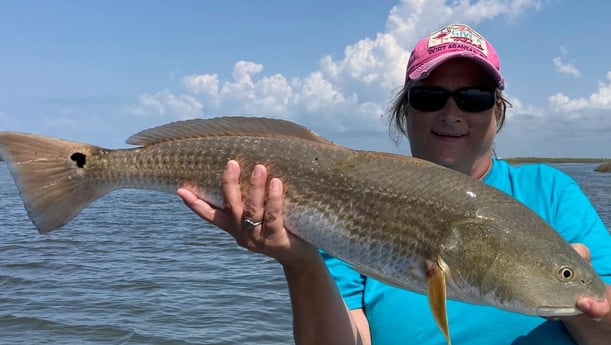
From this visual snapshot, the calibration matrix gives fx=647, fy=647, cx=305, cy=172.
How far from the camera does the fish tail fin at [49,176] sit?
332 cm

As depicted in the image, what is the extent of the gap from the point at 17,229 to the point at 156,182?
17.0 m

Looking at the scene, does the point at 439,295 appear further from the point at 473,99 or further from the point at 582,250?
the point at 473,99

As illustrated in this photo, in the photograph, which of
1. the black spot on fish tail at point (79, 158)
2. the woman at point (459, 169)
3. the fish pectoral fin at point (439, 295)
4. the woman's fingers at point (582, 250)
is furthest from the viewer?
the black spot on fish tail at point (79, 158)

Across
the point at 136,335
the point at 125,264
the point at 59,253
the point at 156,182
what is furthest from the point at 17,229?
the point at 156,182

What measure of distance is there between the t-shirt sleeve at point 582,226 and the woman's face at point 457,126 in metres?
0.50

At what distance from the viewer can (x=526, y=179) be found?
3.43 m

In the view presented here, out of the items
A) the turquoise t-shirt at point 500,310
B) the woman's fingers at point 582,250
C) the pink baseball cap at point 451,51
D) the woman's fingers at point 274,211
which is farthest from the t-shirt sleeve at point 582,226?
the woman's fingers at point 274,211

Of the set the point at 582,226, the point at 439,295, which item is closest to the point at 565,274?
the point at 439,295

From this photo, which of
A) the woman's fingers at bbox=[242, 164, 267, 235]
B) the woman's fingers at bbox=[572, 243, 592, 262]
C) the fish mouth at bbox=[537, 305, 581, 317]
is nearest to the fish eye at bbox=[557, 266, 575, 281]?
the fish mouth at bbox=[537, 305, 581, 317]

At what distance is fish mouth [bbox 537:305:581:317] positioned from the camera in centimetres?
257

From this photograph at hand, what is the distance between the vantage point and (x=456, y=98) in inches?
138

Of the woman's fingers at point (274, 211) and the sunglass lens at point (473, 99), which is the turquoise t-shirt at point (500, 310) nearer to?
the sunglass lens at point (473, 99)

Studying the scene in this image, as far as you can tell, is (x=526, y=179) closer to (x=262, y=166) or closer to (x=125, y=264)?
(x=262, y=166)

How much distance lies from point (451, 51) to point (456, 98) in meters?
0.26
